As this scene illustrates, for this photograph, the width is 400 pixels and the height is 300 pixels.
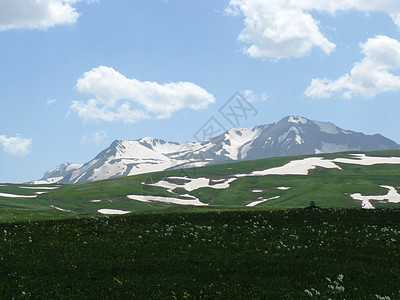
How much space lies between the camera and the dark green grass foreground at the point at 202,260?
18016 millimetres

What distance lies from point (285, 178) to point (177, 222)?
15347cm

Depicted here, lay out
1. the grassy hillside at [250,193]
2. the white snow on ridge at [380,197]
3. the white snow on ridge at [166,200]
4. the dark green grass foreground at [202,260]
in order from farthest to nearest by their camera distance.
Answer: the white snow on ridge at [166,200] → the white snow on ridge at [380,197] → the grassy hillside at [250,193] → the dark green grass foreground at [202,260]

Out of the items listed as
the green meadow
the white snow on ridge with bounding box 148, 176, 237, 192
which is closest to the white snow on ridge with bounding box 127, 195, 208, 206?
the white snow on ridge with bounding box 148, 176, 237, 192

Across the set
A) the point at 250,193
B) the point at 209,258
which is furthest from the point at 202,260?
the point at 250,193

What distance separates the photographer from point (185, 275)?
66.9 ft

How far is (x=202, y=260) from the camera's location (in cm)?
2359

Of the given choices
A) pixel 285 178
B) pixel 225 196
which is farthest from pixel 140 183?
pixel 285 178

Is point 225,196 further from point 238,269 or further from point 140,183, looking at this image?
point 238,269

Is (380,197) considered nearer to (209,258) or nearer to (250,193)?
(250,193)

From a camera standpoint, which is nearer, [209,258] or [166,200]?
[209,258]

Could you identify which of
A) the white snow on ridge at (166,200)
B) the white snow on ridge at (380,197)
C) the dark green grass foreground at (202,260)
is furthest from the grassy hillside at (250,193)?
the dark green grass foreground at (202,260)

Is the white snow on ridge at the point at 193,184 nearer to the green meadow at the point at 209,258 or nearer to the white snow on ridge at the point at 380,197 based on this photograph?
the white snow on ridge at the point at 380,197

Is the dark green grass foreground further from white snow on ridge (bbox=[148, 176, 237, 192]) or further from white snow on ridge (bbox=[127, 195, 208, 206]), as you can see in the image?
white snow on ridge (bbox=[148, 176, 237, 192])

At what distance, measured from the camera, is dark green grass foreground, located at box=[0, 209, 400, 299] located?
1802 centimetres
